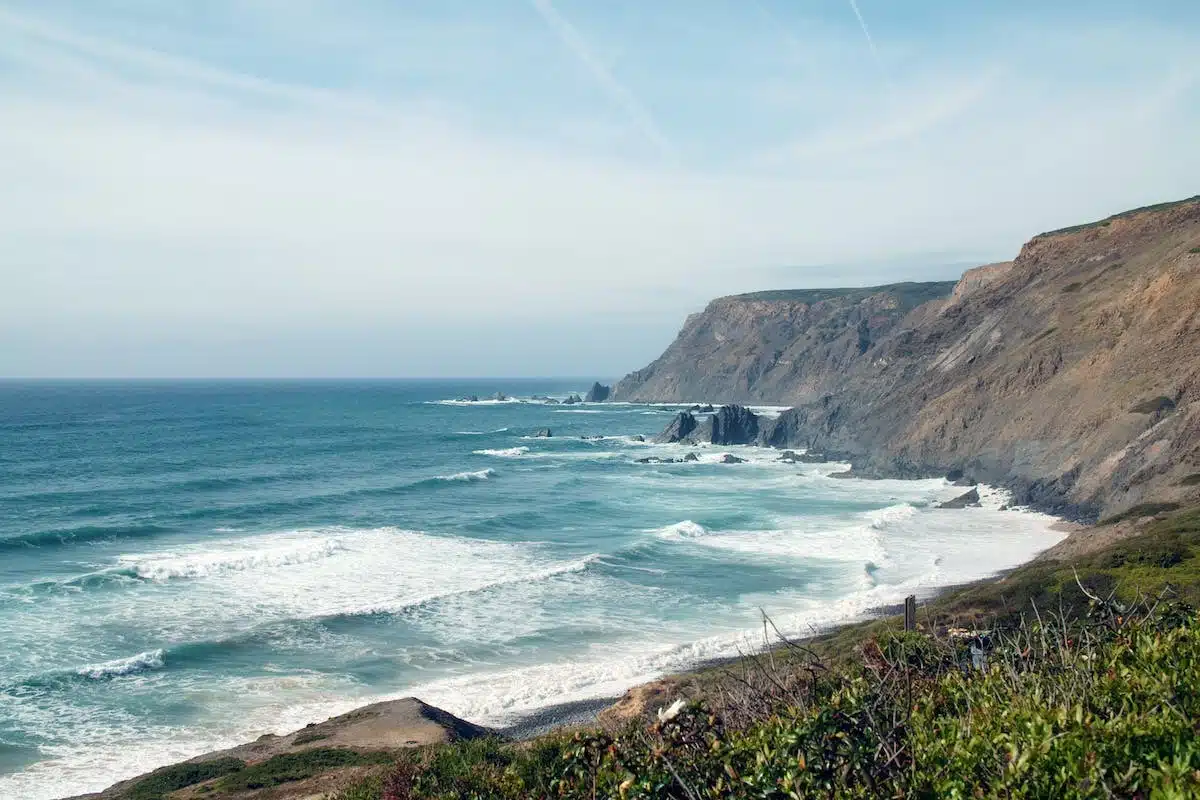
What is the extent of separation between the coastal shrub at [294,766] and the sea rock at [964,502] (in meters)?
39.5

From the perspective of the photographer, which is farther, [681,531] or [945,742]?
[681,531]

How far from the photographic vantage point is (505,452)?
8194 centimetres

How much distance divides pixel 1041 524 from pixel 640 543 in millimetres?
19169

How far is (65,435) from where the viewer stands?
84875mm

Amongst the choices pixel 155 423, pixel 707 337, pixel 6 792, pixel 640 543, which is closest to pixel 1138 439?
pixel 640 543

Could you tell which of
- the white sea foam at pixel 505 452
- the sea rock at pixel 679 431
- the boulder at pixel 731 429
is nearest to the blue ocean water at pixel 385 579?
the white sea foam at pixel 505 452

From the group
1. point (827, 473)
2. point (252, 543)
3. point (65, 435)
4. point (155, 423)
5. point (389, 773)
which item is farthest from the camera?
point (155, 423)

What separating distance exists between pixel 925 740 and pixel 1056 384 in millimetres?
49922

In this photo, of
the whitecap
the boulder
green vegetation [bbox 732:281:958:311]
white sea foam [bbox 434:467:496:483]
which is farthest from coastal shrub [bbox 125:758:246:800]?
green vegetation [bbox 732:281:958:311]

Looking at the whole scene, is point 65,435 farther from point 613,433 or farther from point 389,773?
point 389,773

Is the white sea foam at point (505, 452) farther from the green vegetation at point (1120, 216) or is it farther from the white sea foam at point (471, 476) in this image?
the green vegetation at point (1120, 216)

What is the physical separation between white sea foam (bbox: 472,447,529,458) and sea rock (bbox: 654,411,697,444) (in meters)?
15.2

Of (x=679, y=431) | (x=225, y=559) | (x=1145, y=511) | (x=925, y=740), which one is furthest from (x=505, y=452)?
(x=925, y=740)

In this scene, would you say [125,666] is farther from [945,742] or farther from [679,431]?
[679,431]
